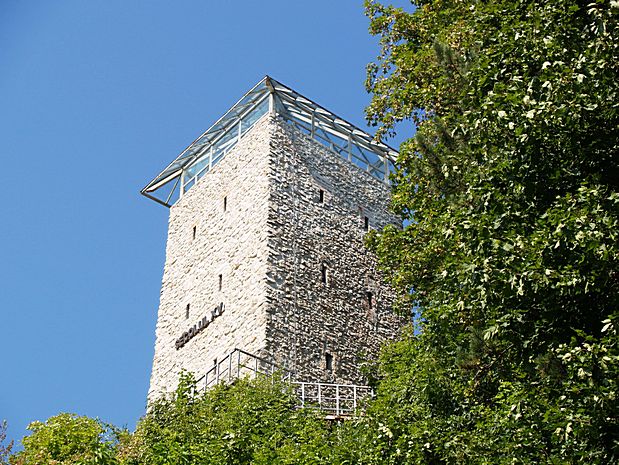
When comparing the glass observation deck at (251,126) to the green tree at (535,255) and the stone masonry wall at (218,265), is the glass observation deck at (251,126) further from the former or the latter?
the green tree at (535,255)

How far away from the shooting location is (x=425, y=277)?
17.3m

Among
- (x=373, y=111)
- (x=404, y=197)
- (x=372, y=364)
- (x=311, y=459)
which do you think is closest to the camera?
(x=311, y=459)

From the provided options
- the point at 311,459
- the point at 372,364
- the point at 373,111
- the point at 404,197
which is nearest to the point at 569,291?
the point at 311,459

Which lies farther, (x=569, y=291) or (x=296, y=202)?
(x=296, y=202)

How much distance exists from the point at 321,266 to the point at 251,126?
16.8ft

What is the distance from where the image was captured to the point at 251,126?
1029 inches

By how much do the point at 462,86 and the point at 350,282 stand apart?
9.31m

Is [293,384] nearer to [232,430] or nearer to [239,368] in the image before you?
[239,368]

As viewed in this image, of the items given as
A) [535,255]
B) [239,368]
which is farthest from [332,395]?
[535,255]

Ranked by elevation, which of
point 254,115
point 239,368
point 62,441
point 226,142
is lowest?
point 62,441

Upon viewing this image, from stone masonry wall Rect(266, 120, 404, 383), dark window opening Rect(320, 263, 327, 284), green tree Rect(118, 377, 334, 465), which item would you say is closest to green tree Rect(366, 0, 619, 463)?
green tree Rect(118, 377, 334, 465)

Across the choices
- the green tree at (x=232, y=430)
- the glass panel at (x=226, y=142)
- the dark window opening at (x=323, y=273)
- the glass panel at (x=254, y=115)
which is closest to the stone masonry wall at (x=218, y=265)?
the glass panel at (x=254, y=115)

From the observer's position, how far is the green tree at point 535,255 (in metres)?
9.55

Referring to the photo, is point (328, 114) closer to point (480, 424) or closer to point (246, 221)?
point (246, 221)
